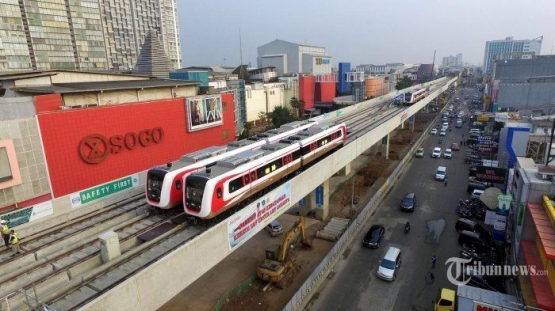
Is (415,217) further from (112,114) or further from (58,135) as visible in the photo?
(58,135)

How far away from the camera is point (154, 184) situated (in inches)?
718

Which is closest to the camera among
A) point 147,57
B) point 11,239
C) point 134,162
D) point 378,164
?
point 11,239

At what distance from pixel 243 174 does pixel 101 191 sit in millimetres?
15470

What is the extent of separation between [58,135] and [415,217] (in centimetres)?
3315

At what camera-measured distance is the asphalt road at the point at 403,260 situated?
20.9 m

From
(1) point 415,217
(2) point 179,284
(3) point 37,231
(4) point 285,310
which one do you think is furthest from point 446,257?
(3) point 37,231

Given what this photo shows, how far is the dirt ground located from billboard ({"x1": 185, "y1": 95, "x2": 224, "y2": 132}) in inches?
664

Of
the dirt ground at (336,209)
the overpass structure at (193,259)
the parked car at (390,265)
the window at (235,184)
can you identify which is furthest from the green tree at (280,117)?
the window at (235,184)

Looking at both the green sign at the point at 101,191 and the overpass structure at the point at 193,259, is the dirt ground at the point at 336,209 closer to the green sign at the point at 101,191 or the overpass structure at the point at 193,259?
the overpass structure at the point at 193,259

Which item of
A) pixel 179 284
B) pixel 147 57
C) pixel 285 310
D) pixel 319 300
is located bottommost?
pixel 319 300

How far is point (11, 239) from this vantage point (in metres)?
14.7

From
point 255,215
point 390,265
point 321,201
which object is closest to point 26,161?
point 255,215

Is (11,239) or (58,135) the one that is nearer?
(11,239)

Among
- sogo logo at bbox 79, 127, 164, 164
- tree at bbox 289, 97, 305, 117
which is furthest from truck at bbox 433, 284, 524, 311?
tree at bbox 289, 97, 305, 117
